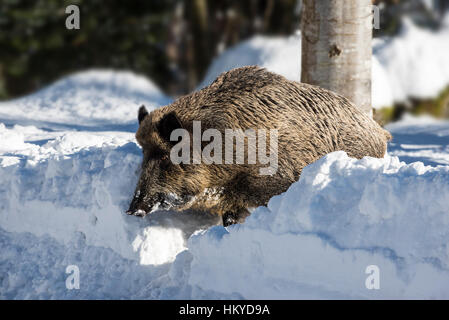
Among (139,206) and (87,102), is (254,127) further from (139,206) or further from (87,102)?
(87,102)

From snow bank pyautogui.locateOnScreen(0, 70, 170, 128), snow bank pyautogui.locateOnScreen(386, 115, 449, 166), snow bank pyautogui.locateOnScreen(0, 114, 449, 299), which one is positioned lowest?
snow bank pyautogui.locateOnScreen(0, 114, 449, 299)

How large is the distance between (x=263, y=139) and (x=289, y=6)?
41.9 feet

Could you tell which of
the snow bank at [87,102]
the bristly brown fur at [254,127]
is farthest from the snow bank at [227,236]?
the snow bank at [87,102]

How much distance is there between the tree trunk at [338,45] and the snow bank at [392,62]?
8.86 ft

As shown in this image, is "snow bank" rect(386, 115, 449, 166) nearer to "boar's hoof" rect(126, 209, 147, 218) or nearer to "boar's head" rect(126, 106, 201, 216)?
"boar's head" rect(126, 106, 201, 216)

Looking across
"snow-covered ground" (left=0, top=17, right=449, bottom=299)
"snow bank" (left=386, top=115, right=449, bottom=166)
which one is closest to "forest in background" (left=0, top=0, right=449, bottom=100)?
"snow bank" (left=386, top=115, right=449, bottom=166)

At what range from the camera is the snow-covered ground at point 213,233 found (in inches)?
142

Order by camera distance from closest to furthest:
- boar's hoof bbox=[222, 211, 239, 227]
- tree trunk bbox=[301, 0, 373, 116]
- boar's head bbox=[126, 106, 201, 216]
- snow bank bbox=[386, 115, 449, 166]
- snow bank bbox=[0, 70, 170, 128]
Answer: boar's head bbox=[126, 106, 201, 216] < boar's hoof bbox=[222, 211, 239, 227] < tree trunk bbox=[301, 0, 373, 116] < snow bank bbox=[386, 115, 449, 166] < snow bank bbox=[0, 70, 170, 128]

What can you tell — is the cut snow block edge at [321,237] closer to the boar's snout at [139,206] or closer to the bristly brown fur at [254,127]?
the boar's snout at [139,206]

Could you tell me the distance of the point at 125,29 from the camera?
16.8 metres

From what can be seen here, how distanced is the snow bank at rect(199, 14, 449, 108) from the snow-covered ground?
3.43 metres

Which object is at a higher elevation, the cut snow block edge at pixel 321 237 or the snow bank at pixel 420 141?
the snow bank at pixel 420 141

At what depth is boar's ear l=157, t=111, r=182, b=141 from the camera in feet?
15.5
